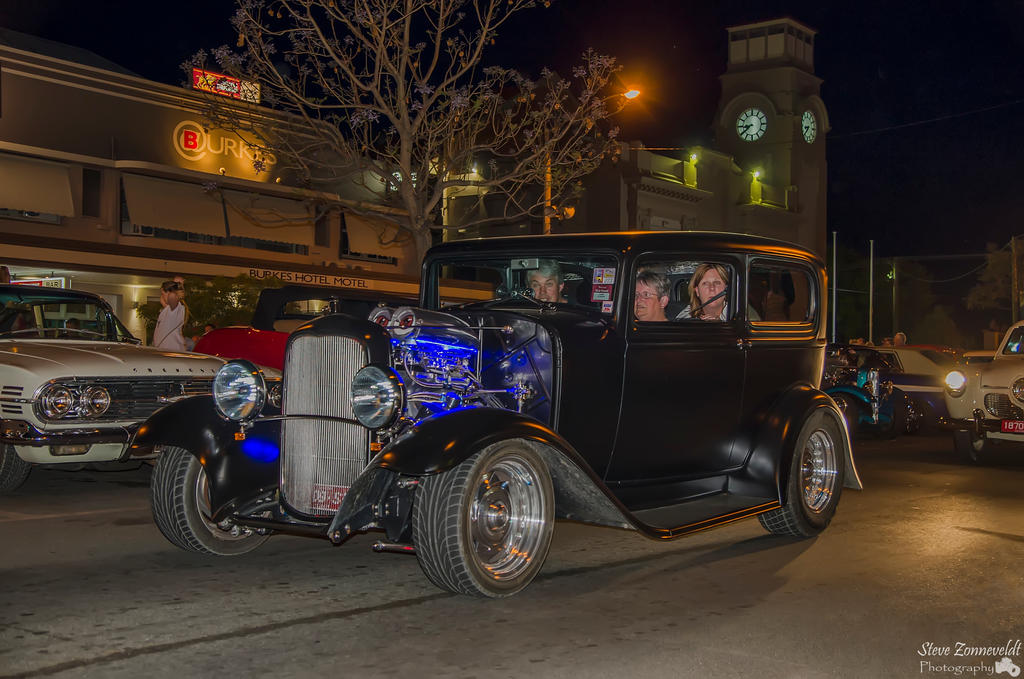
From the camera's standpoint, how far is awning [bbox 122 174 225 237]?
1047 inches

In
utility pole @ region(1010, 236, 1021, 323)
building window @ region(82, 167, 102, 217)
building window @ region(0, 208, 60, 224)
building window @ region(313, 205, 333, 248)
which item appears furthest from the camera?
utility pole @ region(1010, 236, 1021, 323)

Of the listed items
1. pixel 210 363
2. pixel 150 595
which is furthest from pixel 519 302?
pixel 210 363

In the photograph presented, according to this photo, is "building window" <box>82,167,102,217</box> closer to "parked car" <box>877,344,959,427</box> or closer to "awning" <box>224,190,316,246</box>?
"awning" <box>224,190,316,246</box>

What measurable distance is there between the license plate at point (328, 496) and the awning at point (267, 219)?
908 inches

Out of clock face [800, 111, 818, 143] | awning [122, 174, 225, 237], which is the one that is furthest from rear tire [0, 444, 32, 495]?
clock face [800, 111, 818, 143]

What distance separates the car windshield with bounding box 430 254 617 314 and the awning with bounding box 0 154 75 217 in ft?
69.3

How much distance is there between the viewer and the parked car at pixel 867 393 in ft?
49.5

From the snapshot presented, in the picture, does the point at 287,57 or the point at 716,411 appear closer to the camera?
the point at 716,411

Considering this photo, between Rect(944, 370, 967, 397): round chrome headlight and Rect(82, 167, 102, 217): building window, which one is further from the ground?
Rect(82, 167, 102, 217): building window

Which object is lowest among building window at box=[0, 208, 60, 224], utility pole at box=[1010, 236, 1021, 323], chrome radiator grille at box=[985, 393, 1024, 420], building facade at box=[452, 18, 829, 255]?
chrome radiator grille at box=[985, 393, 1024, 420]

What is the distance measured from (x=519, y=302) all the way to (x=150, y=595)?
2553 millimetres

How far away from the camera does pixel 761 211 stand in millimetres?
48562

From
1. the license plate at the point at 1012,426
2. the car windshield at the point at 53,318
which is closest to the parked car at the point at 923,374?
the license plate at the point at 1012,426

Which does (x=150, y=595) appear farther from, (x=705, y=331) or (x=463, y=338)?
(x=705, y=331)
